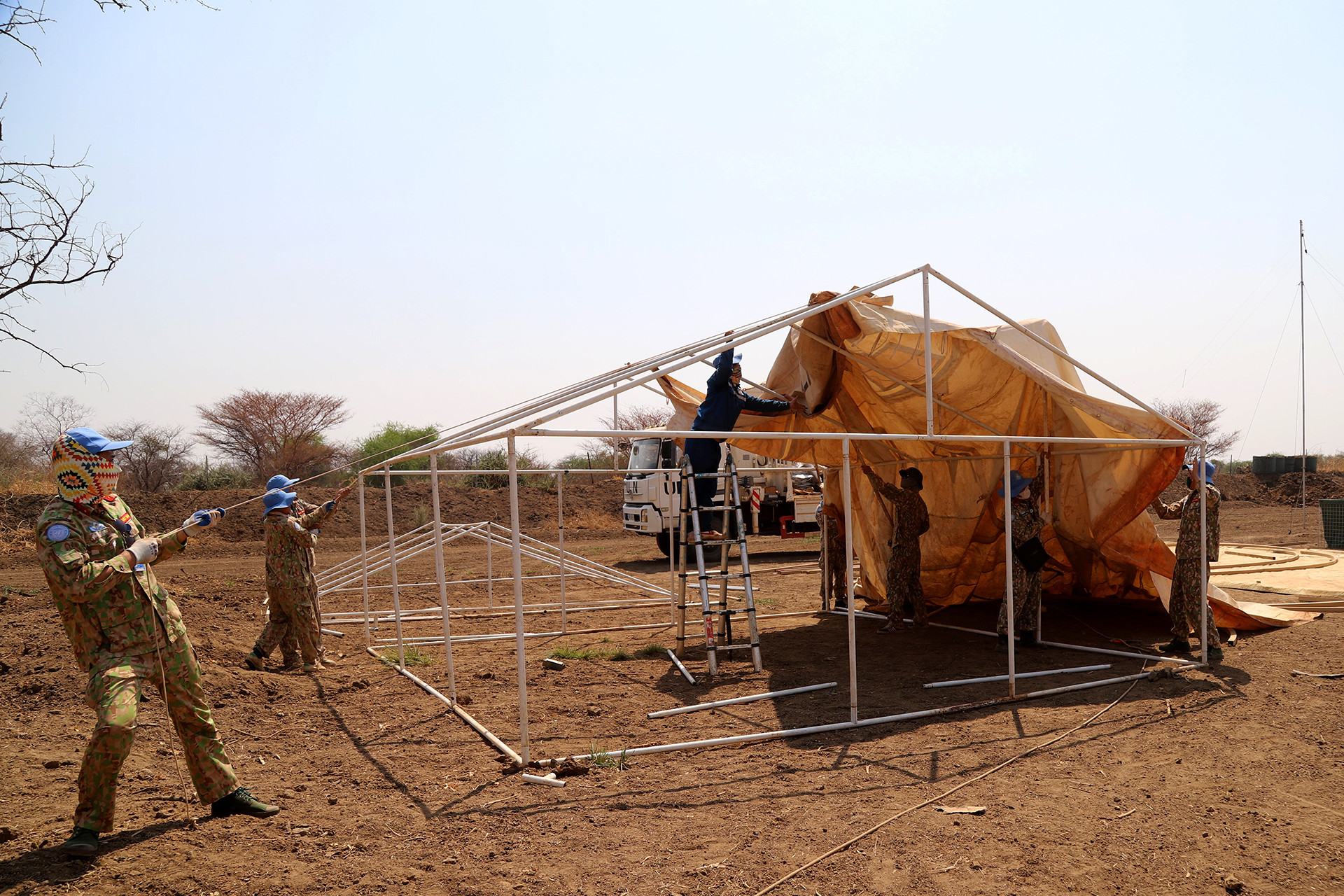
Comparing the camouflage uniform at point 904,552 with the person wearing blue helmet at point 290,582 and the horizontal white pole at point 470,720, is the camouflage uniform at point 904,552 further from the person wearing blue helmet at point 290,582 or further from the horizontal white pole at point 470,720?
the person wearing blue helmet at point 290,582

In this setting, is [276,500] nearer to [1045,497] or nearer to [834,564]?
[834,564]

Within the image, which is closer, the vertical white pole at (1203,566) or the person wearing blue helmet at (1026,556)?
the vertical white pole at (1203,566)

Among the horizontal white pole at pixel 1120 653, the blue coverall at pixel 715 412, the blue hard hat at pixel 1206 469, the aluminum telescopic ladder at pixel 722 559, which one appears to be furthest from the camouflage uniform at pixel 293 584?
the blue hard hat at pixel 1206 469

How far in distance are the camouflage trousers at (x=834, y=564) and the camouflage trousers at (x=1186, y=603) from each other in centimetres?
381

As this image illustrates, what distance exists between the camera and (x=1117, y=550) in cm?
820

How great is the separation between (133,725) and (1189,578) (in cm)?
832

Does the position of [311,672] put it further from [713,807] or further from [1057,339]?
[1057,339]

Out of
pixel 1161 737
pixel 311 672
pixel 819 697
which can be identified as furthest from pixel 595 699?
pixel 1161 737

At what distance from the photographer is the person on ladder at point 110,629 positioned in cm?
379

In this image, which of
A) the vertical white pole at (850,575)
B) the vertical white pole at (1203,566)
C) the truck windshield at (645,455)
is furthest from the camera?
the truck windshield at (645,455)

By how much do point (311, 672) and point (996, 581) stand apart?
26.7ft

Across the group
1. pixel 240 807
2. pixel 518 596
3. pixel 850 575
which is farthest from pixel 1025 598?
pixel 240 807

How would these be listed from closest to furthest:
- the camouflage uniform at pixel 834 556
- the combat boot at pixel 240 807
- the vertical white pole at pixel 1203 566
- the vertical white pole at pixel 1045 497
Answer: the combat boot at pixel 240 807, the vertical white pole at pixel 1203 566, the vertical white pole at pixel 1045 497, the camouflage uniform at pixel 834 556

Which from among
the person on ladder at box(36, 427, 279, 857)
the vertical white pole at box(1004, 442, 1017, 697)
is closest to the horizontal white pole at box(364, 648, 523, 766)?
the person on ladder at box(36, 427, 279, 857)
